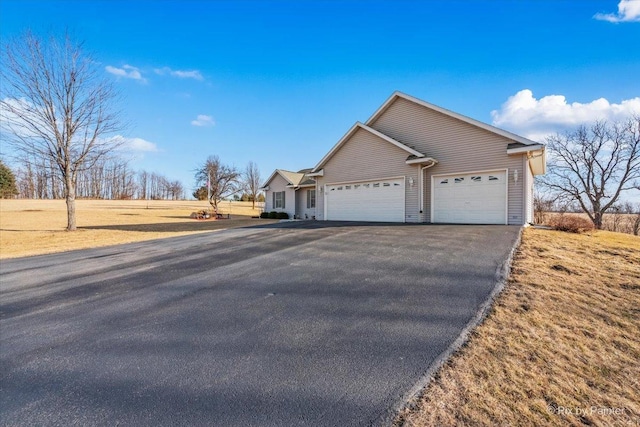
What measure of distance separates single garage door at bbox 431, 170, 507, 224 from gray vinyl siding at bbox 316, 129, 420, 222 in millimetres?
1137

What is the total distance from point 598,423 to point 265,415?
7.63 ft

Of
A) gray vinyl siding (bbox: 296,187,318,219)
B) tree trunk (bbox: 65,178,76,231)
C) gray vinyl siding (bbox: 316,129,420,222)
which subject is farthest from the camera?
gray vinyl siding (bbox: 296,187,318,219)

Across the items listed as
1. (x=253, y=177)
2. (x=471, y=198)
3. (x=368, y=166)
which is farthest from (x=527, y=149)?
(x=253, y=177)

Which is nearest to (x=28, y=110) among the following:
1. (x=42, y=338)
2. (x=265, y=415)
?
(x=42, y=338)

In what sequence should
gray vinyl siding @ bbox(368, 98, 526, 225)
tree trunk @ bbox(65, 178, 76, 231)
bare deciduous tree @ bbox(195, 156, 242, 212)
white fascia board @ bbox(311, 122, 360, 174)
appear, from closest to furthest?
1. gray vinyl siding @ bbox(368, 98, 526, 225)
2. white fascia board @ bbox(311, 122, 360, 174)
3. tree trunk @ bbox(65, 178, 76, 231)
4. bare deciduous tree @ bbox(195, 156, 242, 212)

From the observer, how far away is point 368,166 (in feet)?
52.3

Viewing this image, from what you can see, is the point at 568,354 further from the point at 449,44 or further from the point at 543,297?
the point at 449,44

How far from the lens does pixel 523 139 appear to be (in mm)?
11750

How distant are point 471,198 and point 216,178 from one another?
27780 millimetres

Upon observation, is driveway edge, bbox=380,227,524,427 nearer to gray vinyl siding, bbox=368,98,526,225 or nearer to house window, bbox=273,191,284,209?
gray vinyl siding, bbox=368,98,526,225

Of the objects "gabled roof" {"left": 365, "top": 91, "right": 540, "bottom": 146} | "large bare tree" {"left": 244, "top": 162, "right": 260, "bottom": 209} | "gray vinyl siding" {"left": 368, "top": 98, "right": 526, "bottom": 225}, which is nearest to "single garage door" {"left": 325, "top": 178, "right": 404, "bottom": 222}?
"gray vinyl siding" {"left": 368, "top": 98, "right": 526, "bottom": 225}

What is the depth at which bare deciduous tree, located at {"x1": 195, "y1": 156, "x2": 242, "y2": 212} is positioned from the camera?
33344 mm

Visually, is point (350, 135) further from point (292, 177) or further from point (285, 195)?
point (285, 195)

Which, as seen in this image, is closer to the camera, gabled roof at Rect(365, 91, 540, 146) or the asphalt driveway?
the asphalt driveway
